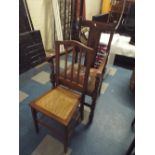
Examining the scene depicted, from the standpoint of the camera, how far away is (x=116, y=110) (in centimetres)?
185

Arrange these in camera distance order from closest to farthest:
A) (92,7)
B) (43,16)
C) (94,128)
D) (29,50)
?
(94,128), (29,50), (43,16), (92,7)

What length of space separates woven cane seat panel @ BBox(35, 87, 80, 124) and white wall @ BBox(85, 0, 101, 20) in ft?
11.0

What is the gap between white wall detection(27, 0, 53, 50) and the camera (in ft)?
8.14

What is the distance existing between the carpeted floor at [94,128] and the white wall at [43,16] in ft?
3.50

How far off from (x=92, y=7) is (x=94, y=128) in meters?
3.88

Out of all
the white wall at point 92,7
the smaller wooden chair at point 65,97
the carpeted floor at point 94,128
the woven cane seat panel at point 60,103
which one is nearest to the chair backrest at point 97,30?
the smaller wooden chair at point 65,97

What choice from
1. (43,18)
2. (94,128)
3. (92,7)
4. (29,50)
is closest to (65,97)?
(94,128)

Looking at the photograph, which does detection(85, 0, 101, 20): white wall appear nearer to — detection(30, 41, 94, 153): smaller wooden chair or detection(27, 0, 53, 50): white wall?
detection(27, 0, 53, 50): white wall

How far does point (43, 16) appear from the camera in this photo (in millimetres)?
2744

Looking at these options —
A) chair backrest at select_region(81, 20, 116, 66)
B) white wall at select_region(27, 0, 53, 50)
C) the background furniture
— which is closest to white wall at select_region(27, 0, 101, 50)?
white wall at select_region(27, 0, 53, 50)

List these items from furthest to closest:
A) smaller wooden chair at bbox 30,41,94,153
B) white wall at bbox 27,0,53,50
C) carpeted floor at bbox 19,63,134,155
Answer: white wall at bbox 27,0,53,50 < carpeted floor at bbox 19,63,134,155 < smaller wooden chair at bbox 30,41,94,153

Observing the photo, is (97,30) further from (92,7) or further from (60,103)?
(92,7)

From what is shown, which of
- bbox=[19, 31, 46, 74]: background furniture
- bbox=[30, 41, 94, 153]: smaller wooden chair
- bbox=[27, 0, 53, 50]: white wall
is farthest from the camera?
bbox=[27, 0, 53, 50]: white wall
